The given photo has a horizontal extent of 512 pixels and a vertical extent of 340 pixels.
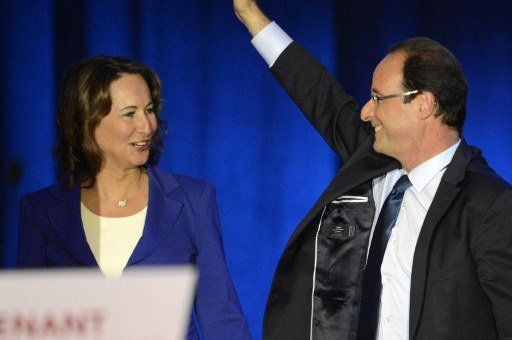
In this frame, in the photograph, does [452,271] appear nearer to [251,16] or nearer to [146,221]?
[146,221]

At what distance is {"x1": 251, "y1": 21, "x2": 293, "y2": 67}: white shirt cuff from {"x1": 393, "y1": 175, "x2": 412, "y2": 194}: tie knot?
0.50 metres

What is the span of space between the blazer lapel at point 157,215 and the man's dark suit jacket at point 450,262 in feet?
0.96

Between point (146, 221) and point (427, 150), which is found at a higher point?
point (427, 150)

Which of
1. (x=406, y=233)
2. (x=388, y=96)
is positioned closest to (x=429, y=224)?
(x=406, y=233)

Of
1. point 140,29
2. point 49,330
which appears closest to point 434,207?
point 49,330

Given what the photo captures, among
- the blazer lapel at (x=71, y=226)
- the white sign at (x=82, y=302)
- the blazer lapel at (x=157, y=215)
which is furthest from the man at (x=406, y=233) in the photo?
the white sign at (x=82, y=302)

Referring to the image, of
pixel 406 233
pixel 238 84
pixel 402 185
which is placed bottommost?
pixel 406 233

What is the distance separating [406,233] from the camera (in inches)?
66.2

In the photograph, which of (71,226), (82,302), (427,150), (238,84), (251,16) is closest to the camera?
(82,302)

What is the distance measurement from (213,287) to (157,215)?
8.5 inches

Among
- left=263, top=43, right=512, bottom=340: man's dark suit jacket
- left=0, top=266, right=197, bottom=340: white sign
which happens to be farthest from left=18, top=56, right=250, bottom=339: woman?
left=0, top=266, right=197, bottom=340: white sign

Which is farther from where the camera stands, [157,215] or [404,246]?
[157,215]

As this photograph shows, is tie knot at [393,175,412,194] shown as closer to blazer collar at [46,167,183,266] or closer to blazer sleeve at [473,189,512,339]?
blazer sleeve at [473,189,512,339]

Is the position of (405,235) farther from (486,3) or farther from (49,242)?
(486,3)
